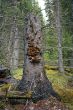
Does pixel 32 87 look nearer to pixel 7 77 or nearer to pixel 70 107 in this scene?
pixel 70 107

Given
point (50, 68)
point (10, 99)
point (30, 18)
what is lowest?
point (50, 68)

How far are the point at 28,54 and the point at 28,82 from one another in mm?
942

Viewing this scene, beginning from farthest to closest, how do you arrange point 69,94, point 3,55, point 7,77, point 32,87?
point 3,55 < point 7,77 < point 69,94 < point 32,87

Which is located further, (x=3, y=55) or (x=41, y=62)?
(x=3, y=55)

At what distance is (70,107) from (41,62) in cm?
177

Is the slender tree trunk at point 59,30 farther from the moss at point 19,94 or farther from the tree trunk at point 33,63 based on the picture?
the moss at point 19,94

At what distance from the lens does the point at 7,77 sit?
986 cm

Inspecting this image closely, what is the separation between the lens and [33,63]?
7.95 meters

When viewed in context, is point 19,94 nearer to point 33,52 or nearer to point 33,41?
point 33,52

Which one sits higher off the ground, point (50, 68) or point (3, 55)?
point (3, 55)

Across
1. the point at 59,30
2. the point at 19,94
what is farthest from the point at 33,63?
the point at 59,30

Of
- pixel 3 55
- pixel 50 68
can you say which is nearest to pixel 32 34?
pixel 3 55

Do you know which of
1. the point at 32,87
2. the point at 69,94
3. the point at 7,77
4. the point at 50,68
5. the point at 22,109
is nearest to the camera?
the point at 22,109

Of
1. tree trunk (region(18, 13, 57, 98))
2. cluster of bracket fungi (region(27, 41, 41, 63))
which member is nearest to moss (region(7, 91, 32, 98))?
tree trunk (region(18, 13, 57, 98))
